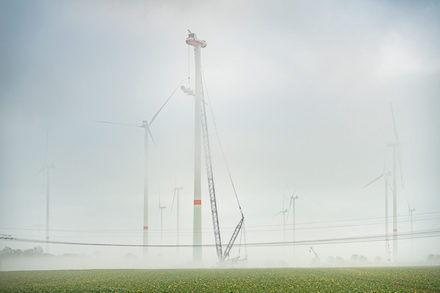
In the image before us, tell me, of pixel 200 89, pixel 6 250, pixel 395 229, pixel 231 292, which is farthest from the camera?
pixel 6 250

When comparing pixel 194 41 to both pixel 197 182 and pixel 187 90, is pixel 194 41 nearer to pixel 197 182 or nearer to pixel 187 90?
pixel 187 90

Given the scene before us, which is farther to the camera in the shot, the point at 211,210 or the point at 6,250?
the point at 6,250

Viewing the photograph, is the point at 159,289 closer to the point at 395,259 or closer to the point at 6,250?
the point at 395,259

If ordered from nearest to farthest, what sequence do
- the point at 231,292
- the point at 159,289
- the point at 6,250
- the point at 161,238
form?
the point at 231,292, the point at 159,289, the point at 161,238, the point at 6,250

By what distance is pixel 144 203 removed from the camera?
127562 millimetres

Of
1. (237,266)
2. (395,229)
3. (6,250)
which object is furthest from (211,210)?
(6,250)

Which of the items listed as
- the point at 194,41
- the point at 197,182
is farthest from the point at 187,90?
the point at 197,182

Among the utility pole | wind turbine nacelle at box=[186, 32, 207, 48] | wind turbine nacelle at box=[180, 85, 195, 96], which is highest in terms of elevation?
wind turbine nacelle at box=[186, 32, 207, 48]

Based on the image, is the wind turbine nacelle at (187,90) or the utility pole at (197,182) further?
the wind turbine nacelle at (187,90)

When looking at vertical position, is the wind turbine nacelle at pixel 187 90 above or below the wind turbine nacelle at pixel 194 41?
below

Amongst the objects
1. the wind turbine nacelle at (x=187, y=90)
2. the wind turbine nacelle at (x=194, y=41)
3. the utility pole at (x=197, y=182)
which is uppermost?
the wind turbine nacelle at (x=194, y=41)

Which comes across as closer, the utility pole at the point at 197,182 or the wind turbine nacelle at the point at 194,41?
the utility pole at the point at 197,182

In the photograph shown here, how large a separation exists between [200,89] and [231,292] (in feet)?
270

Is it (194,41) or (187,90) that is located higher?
(194,41)
